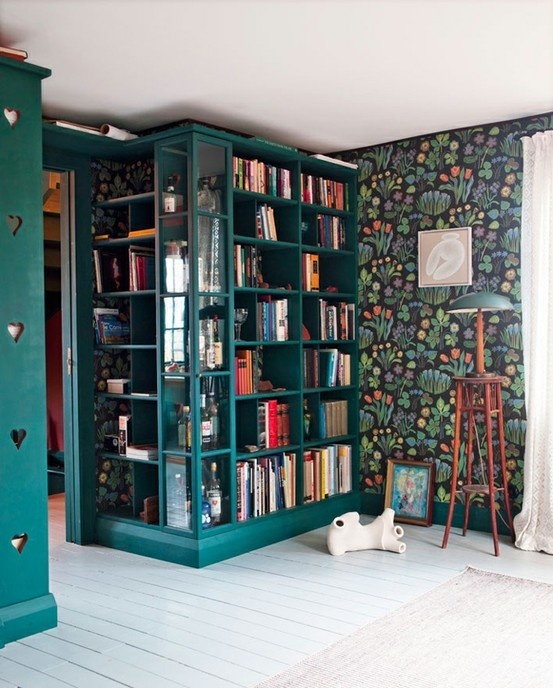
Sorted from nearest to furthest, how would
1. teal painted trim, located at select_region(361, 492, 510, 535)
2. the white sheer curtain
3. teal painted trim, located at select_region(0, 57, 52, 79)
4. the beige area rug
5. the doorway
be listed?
the beige area rug
teal painted trim, located at select_region(0, 57, 52, 79)
the white sheer curtain
teal painted trim, located at select_region(361, 492, 510, 535)
the doorway

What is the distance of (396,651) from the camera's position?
3.24 m

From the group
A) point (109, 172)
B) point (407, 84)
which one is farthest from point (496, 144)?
point (109, 172)

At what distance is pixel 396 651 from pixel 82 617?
1.51 metres

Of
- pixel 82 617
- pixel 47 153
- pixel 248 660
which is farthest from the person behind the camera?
pixel 47 153

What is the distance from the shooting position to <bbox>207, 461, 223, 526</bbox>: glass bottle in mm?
4586

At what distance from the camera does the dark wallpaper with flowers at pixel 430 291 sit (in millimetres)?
4992

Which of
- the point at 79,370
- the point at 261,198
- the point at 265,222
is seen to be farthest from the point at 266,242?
the point at 79,370

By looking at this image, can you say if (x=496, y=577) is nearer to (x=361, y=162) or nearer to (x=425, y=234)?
(x=425, y=234)

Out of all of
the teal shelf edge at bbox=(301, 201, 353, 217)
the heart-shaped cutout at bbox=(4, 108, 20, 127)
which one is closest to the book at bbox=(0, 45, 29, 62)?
the heart-shaped cutout at bbox=(4, 108, 20, 127)

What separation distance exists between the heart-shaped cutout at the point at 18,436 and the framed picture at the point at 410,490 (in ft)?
9.29

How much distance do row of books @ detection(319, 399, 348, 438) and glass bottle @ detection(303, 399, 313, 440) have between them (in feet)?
0.28

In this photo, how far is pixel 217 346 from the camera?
461cm

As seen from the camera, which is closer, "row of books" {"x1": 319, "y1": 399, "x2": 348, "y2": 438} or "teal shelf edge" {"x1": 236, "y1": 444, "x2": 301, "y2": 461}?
"teal shelf edge" {"x1": 236, "y1": 444, "x2": 301, "y2": 461}

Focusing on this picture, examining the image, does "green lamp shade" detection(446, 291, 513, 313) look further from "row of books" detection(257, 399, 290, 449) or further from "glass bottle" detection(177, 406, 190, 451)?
"glass bottle" detection(177, 406, 190, 451)
